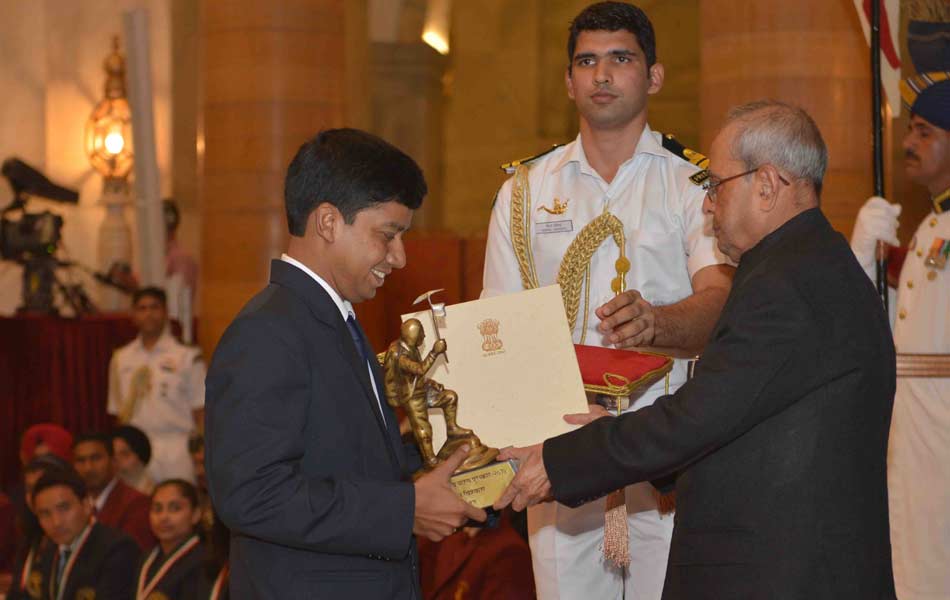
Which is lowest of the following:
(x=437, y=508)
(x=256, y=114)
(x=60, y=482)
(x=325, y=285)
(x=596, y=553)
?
(x=60, y=482)

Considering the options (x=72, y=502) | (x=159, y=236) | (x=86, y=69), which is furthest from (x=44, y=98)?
(x=72, y=502)

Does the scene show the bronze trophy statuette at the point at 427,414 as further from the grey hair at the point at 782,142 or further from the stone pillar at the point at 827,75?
the stone pillar at the point at 827,75

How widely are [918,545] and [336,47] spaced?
20.2ft

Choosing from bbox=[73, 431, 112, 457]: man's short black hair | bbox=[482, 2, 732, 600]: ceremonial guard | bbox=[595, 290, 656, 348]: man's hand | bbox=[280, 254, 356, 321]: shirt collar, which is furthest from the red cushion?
bbox=[73, 431, 112, 457]: man's short black hair

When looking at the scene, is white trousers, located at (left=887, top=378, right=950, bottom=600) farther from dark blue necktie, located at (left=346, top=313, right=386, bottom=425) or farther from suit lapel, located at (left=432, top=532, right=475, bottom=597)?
dark blue necktie, located at (left=346, top=313, right=386, bottom=425)

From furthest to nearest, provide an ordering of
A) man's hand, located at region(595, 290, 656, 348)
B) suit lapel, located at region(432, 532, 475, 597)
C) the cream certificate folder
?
suit lapel, located at region(432, 532, 475, 597) < man's hand, located at region(595, 290, 656, 348) < the cream certificate folder

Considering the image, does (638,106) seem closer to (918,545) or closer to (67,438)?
(918,545)

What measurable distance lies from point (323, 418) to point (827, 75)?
5.13 meters

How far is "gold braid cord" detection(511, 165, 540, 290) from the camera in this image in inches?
172

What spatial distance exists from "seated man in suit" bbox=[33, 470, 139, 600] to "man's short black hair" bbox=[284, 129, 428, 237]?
434 cm

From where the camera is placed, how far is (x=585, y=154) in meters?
4.39

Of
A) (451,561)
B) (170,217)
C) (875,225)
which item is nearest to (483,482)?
(451,561)

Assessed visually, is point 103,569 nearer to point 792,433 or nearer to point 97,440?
point 97,440

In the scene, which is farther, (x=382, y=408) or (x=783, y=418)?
(x=382, y=408)
